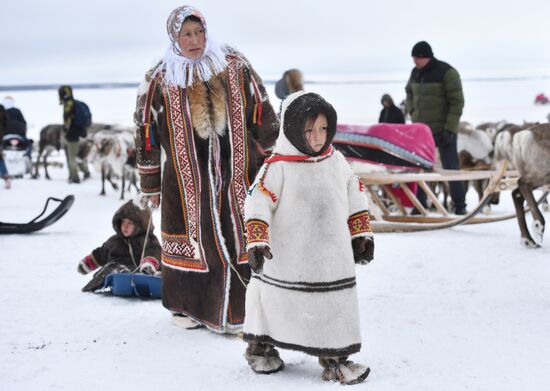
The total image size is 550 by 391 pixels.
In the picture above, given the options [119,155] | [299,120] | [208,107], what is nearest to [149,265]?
[208,107]

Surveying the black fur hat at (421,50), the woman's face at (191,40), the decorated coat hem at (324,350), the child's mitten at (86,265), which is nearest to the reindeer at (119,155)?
the black fur hat at (421,50)

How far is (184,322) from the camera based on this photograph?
3.88 meters

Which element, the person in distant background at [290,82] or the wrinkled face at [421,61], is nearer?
the person in distant background at [290,82]

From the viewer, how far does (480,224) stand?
7363mm

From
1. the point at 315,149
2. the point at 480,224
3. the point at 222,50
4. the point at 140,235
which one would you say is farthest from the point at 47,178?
the point at 315,149

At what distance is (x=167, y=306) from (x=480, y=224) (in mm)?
4270

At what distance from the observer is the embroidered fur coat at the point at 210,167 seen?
370cm

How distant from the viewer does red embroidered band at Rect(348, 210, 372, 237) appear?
9.72ft

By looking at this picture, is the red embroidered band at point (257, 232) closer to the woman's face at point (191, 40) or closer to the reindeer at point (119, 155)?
the woman's face at point (191, 40)

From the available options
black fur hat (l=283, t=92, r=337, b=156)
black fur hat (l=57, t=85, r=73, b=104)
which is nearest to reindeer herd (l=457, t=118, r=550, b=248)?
black fur hat (l=283, t=92, r=337, b=156)

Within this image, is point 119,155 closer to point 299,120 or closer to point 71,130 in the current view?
point 71,130

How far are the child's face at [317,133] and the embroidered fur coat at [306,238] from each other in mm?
21

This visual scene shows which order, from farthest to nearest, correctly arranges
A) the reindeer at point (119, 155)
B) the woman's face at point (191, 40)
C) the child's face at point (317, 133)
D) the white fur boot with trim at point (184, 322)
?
1. the reindeer at point (119, 155)
2. the white fur boot with trim at point (184, 322)
3. the woman's face at point (191, 40)
4. the child's face at point (317, 133)

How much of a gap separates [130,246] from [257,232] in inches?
82.9
